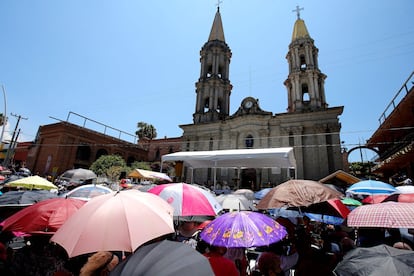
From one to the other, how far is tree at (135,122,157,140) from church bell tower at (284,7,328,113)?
28.8 metres

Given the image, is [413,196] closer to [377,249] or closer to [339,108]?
[377,249]

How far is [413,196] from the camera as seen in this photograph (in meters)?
4.64

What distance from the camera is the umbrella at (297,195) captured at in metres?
4.15

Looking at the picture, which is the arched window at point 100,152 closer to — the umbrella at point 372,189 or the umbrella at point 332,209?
the umbrella at point 332,209

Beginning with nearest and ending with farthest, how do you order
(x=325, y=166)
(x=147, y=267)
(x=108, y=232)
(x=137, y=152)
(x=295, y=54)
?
(x=147, y=267), (x=108, y=232), (x=325, y=166), (x=295, y=54), (x=137, y=152)

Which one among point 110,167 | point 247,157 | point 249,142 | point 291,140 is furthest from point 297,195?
point 110,167

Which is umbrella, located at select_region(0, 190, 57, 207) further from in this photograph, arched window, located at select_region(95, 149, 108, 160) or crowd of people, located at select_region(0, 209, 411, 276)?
arched window, located at select_region(95, 149, 108, 160)

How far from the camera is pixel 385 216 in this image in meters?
3.21

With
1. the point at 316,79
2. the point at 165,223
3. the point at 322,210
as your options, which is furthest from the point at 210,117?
the point at 165,223

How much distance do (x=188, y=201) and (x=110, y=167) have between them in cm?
2476

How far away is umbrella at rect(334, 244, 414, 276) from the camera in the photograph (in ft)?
5.87

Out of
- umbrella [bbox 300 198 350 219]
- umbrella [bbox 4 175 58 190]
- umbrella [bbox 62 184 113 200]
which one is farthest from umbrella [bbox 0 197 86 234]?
umbrella [bbox 4 175 58 190]

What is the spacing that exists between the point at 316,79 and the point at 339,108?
230 inches

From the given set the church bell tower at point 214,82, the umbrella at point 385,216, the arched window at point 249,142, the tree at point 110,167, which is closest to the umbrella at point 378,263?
A: the umbrella at point 385,216
